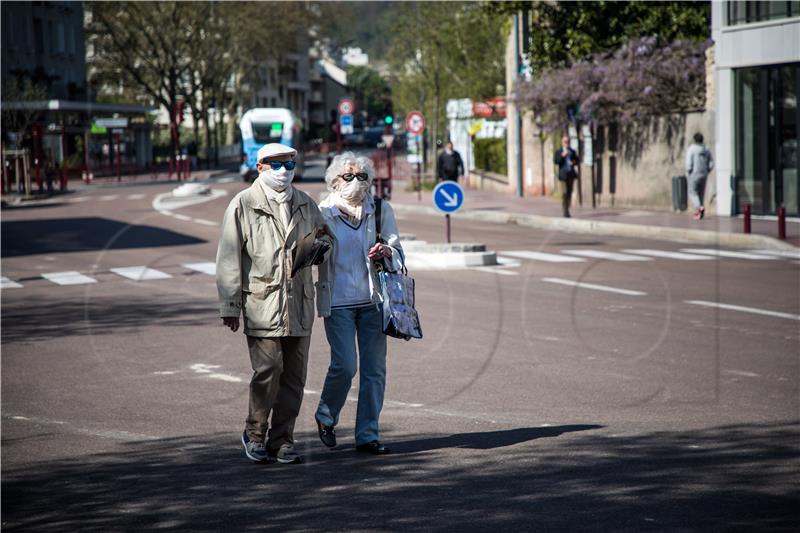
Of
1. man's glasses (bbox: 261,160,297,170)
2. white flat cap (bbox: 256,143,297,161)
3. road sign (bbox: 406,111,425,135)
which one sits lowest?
man's glasses (bbox: 261,160,297,170)

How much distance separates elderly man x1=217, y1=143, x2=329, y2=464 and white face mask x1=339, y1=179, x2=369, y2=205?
0.29 m

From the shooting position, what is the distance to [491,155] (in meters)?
49.6

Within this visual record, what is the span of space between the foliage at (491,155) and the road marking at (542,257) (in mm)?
26443

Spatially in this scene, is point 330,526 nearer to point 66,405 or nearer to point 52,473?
point 52,473

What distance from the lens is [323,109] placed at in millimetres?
175625

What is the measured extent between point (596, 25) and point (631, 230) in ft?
38.3

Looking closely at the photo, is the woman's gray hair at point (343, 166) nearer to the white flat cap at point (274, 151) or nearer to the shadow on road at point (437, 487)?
the white flat cap at point (274, 151)

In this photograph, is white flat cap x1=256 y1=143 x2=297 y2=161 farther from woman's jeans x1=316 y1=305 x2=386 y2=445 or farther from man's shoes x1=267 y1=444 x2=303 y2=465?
man's shoes x1=267 y1=444 x2=303 y2=465

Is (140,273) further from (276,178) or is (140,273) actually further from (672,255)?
(276,178)

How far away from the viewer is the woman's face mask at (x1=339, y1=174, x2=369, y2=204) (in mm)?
7555

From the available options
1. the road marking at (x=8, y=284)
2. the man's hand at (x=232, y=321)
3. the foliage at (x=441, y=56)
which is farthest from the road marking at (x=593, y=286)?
the foliage at (x=441, y=56)

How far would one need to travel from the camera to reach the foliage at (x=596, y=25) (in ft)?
116

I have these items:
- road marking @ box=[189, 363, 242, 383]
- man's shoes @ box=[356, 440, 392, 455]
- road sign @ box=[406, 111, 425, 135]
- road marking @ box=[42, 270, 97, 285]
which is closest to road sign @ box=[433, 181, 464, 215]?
road marking @ box=[42, 270, 97, 285]

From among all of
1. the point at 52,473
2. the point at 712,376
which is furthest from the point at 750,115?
the point at 52,473
